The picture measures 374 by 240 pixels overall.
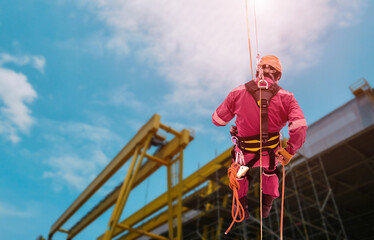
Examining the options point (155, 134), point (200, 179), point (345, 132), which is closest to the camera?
point (345, 132)

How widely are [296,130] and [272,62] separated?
0.71 meters

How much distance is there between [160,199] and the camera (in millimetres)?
22375

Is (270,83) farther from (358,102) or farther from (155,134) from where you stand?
(155,134)

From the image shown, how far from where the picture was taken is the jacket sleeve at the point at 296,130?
2330mm

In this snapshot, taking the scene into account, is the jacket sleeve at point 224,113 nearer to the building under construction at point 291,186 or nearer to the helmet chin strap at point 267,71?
Result: the helmet chin strap at point 267,71

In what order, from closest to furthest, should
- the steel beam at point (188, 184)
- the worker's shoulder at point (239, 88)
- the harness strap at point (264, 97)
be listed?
the harness strap at point (264, 97) → the worker's shoulder at point (239, 88) → the steel beam at point (188, 184)

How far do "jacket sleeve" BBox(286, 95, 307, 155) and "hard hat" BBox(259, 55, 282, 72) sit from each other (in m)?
0.47

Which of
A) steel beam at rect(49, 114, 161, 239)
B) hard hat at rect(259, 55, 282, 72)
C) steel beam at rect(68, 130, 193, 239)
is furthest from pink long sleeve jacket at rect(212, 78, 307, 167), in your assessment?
steel beam at rect(68, 130, 193, 239)

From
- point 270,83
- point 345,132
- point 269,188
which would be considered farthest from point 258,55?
point 345,132

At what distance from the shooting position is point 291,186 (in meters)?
18.1

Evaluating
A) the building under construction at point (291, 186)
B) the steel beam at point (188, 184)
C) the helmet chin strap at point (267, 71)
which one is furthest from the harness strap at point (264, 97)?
the steel beam at point (188, 184)

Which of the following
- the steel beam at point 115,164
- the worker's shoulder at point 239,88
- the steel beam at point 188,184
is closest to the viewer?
the worker's shoulder at point 239,88

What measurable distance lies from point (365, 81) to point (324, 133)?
10.2 feet

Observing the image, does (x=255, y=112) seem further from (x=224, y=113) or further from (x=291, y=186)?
(x=291, y=186)
